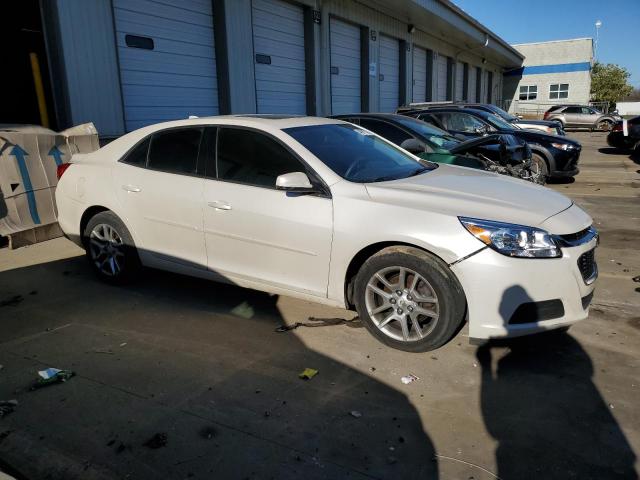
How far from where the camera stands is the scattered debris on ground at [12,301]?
4.70 m

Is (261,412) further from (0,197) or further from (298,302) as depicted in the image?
(0,197)

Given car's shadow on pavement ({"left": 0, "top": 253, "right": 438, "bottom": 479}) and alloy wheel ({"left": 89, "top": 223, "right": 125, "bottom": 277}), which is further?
alloy wheel ({"left": 89, "top": 223, "right": 125, "bottom": 277})

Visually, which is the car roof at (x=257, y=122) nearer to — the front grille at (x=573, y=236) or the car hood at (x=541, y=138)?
the front grille at (x=573, y=236)

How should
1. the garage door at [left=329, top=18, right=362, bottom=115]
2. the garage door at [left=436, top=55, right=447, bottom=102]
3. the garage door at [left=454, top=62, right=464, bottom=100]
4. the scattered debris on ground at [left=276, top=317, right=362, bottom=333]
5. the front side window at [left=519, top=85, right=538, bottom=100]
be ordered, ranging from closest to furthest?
1. the scattered debris on ground at [left=276, top=317, right=362, bottom=333]
2. the garage door at [left=329, top=18, right=362, bottom=115]
3. the garage door at [left=436, top=55, right=447, bottom=102]
4. the garage door at [left=454, top=62, right=464, bottom=100]
5. the front side window at [left=519, top=85, right=538, bottom=100]

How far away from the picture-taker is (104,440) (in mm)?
2738

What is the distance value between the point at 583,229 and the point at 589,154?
16.9 meters

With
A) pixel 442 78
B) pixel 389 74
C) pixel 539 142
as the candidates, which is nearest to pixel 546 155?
pixel 539 142

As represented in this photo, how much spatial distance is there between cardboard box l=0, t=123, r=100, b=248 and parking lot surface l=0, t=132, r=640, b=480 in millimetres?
1916

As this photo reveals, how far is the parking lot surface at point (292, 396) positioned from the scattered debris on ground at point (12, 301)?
0.02 metres

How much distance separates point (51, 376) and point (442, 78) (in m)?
25.7

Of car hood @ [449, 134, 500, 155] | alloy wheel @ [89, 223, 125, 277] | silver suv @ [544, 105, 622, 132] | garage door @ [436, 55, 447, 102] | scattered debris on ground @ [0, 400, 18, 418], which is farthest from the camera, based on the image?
silver suv @ [544, 105, 622, 132]

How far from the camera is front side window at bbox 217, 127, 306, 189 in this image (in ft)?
13.0

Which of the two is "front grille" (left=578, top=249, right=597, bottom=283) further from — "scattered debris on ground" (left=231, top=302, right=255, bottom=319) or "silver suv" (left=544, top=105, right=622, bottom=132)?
"silver suv" (left=544, top=105, right=622, bottom=132)

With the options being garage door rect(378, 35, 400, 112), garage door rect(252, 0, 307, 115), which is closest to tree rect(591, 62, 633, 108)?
garage door rect(378, 35, 400, 112)
